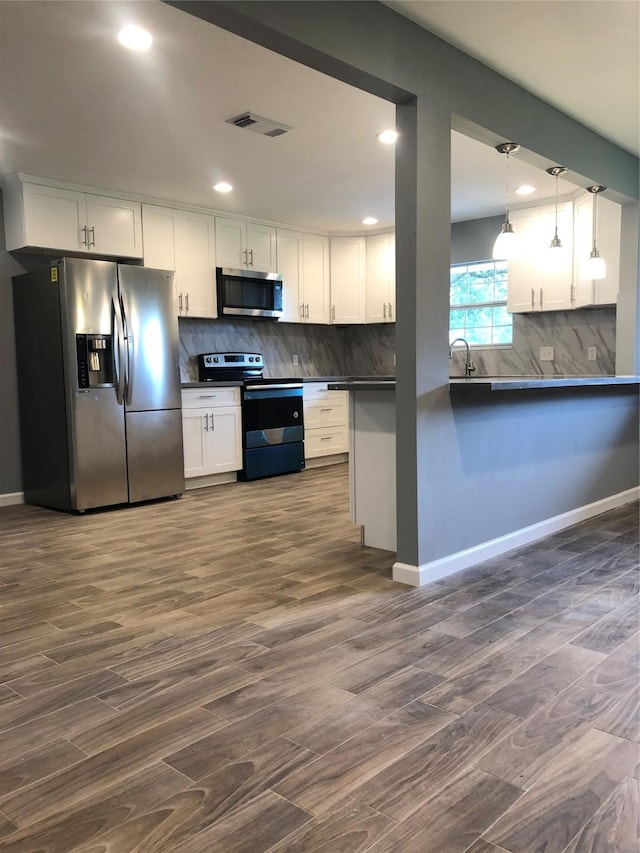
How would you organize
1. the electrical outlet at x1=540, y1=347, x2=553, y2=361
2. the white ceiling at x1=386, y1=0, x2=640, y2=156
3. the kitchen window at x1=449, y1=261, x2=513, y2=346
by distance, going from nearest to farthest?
the white ceiling at x1=386, y1=0, x2=640, y2=156 < the electrical outlet at x1=540, y1=347, x2=553, y2=361 < the kitchen window at x1=449, y1=261, x2=513, y2=346

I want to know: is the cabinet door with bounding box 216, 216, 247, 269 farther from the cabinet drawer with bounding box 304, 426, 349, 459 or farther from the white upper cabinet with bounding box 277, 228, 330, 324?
the cabinet drawer with bounding box 304, 426, 349, 459

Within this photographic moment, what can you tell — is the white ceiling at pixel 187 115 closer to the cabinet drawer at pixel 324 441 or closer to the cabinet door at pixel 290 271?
the cabinet door at pixel 290 271

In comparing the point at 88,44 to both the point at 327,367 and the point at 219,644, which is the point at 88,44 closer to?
the point at 219,644

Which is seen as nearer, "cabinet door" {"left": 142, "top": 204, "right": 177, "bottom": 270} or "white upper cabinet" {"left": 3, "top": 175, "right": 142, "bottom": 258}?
"white upper cabinet" {"left": 3, "top": 175, "right": 142, "bottom": 258}

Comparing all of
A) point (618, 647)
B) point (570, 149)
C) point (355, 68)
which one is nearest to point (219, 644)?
point (618, 647)

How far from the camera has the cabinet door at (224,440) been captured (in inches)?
212

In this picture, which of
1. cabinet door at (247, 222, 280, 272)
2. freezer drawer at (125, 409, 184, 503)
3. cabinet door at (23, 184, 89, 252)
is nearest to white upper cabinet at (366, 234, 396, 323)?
cabinet door at (247, 222, 280, 272)

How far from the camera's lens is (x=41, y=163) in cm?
422

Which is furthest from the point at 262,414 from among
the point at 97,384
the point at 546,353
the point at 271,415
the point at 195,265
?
the point at 546,353

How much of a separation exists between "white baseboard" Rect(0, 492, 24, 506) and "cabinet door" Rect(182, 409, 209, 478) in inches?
48.8

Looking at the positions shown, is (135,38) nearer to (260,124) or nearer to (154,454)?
(260,124)

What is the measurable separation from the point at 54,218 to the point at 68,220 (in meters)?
0.10

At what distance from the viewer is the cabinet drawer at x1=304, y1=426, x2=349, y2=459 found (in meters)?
6.26

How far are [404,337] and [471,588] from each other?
1.13 meters
